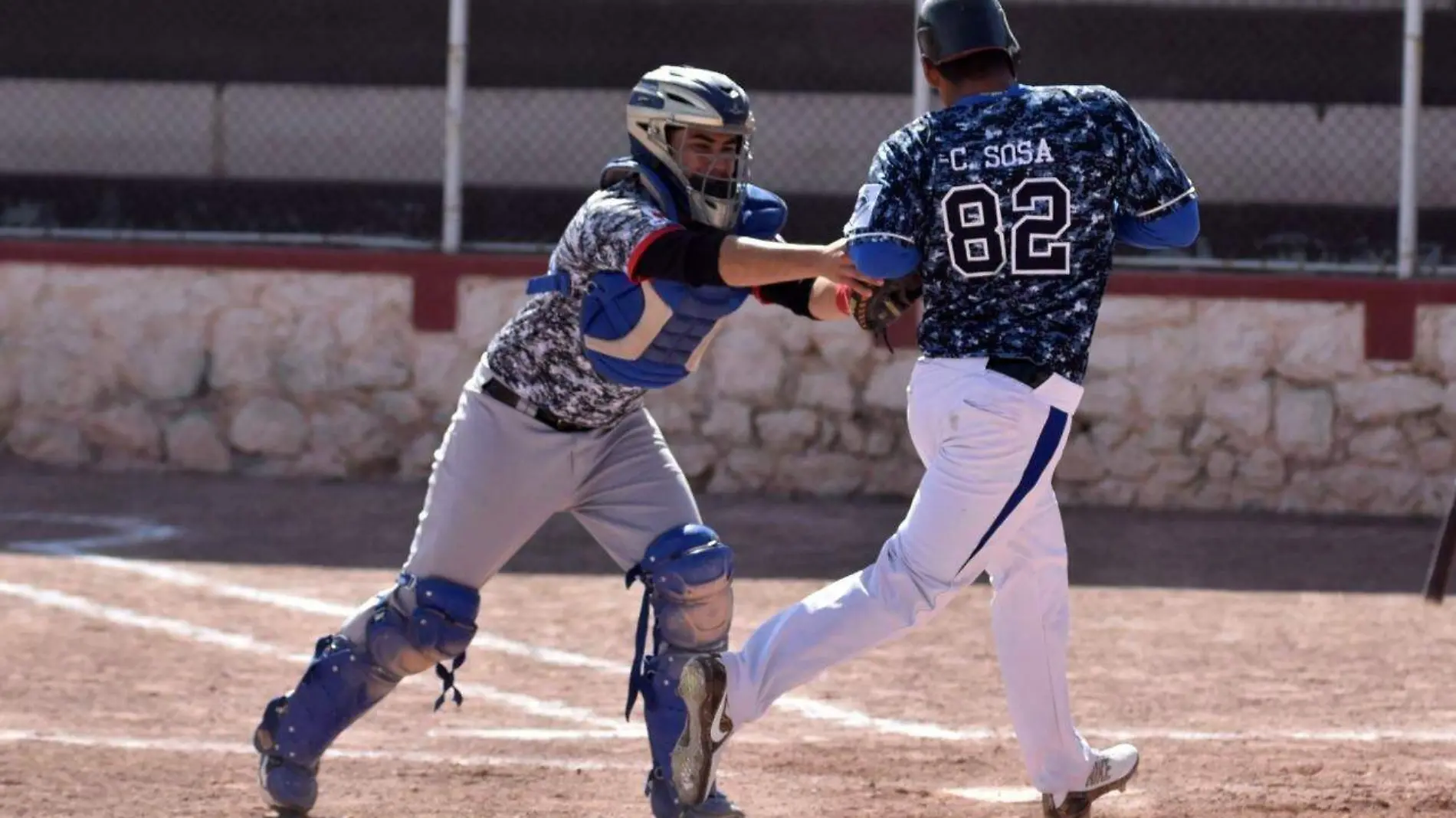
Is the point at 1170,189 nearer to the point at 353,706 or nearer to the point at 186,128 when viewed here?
the point at 353,706

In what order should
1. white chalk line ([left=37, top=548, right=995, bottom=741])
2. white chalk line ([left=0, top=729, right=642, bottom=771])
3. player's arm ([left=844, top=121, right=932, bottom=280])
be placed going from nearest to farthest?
player's arm ([left=844, top=121, right=932, bottom=280]) < white chalk line ([left=0, top=729, right=642, bottom=771]) < white chalk line ([left=37, top=548, right=995, bottom=741])

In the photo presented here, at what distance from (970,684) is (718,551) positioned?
2233 mm

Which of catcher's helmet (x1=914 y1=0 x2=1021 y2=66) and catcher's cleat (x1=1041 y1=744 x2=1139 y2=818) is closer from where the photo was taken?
catcher's helmet (x1=914 y1=0 x2=1021 y2=66)

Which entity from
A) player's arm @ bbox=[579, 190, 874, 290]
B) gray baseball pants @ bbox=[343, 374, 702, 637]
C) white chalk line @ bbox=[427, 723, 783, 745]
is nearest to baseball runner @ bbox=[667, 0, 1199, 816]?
player's arm @ bbox=[579, 190, 874, 290]

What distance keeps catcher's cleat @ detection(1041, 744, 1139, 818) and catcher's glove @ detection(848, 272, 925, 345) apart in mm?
1153

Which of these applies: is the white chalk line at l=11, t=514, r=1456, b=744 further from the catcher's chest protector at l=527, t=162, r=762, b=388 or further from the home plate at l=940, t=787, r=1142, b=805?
the catcher's chest protector at l=527, t=162, r=762, b=388

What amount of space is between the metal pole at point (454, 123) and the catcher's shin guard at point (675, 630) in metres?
6.15

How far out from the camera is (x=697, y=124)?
17.3 ft

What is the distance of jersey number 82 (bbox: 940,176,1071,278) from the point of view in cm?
497

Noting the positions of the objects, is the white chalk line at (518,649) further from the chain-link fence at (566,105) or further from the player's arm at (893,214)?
the chain-link fence at (566,105)

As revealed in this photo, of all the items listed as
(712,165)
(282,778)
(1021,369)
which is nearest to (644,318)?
(712,165)

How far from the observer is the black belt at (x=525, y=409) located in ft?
18.0

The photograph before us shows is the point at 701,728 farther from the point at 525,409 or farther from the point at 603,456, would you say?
the point at 525,409

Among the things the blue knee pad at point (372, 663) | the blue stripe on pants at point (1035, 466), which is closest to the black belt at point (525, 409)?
the blue knee pad at point (372, 663)
